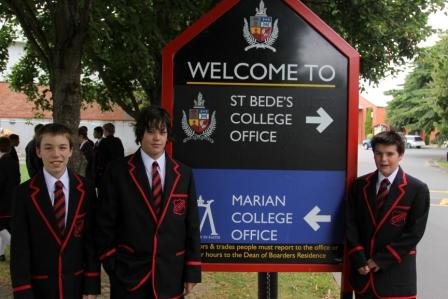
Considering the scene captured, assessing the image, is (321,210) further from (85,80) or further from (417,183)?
(85,80)

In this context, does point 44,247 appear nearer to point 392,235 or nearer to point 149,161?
point 149,161

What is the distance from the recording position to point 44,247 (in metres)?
2.89

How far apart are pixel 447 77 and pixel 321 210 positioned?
92.4 feet

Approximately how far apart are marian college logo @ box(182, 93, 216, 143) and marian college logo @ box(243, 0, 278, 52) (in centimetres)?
45

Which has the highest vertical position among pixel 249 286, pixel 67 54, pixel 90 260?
pixel 67 54

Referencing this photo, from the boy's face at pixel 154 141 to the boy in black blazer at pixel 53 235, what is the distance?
410 millimetres

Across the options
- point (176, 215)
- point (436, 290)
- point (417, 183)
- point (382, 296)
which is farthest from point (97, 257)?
point (436, 290)

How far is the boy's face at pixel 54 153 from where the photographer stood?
9.73 ft

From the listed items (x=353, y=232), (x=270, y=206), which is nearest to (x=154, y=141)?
(x=270, y=206)

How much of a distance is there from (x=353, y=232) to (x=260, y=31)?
135cm

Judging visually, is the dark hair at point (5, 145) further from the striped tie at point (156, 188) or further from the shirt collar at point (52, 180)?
the striped tie at point (156, 188)

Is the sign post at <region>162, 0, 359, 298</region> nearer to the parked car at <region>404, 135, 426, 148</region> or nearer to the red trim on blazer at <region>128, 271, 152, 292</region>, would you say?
the red trim on blazer at <region>128, 271, 152, 292</region>

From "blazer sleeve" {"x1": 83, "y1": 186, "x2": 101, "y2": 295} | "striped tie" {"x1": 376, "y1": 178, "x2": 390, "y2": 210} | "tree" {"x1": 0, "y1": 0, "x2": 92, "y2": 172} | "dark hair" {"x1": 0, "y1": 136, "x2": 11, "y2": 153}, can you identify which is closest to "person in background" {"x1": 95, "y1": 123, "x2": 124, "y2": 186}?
"dark hair" {"x1": 0, "y1": 136, "x2": 11, "y2": 153}

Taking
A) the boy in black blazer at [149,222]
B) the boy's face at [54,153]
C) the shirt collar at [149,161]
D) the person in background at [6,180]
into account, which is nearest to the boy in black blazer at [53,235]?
the boy's face at [54,153]
